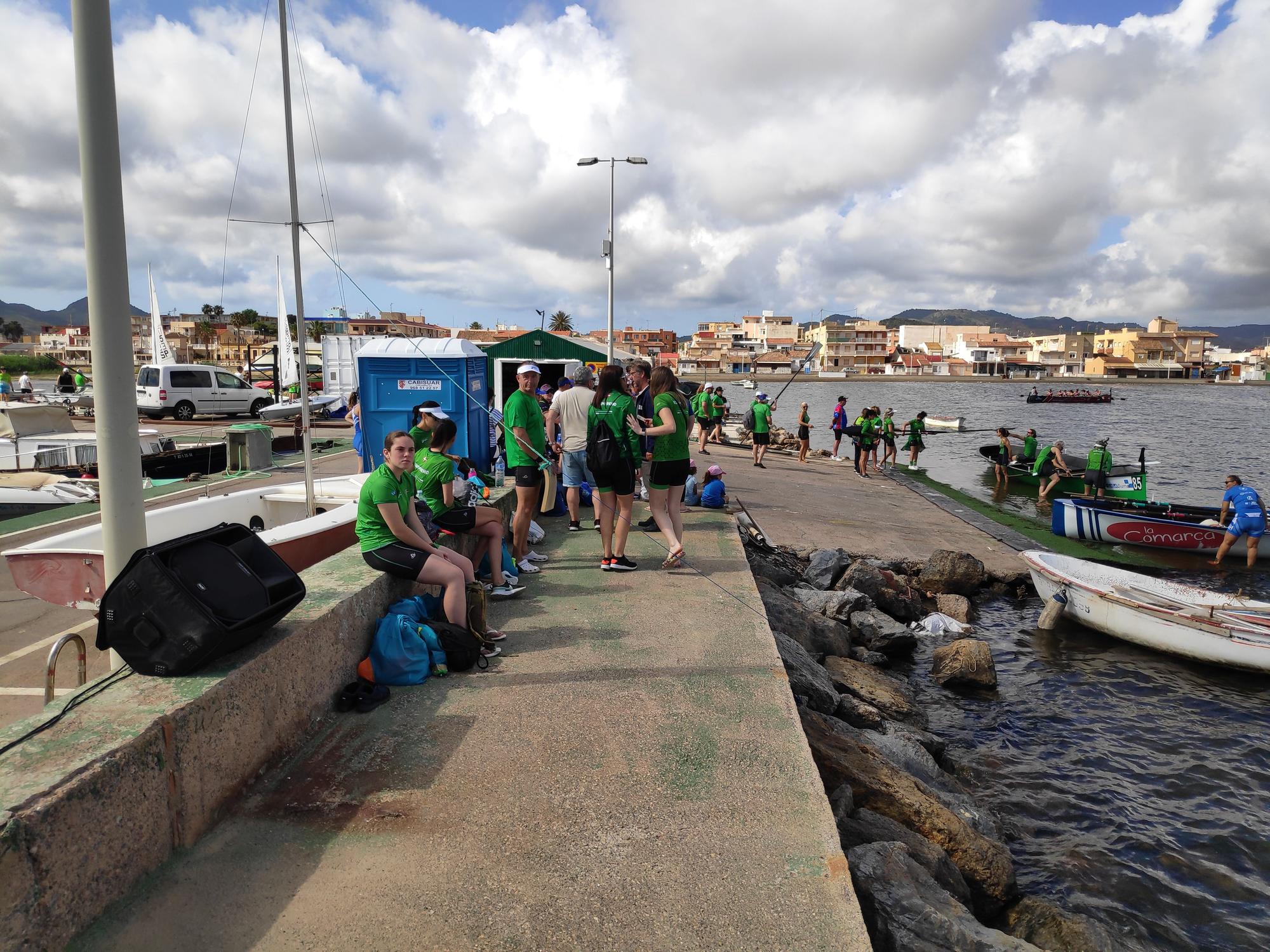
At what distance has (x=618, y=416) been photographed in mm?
6527

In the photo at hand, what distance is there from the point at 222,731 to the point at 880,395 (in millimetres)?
98717

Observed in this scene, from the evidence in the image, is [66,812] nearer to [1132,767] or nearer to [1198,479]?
[1132,767]

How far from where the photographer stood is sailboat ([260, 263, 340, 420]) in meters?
25.4

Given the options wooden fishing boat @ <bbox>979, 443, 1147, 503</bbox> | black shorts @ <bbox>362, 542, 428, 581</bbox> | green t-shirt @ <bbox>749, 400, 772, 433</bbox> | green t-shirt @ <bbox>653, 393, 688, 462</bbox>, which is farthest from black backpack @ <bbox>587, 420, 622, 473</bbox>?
wooden fishing boat @ <bbox>979, 443, 1147, 503</bbox>

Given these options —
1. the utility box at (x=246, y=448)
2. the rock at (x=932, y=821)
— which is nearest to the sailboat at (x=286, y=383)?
the utility box at (x=246, y=448)

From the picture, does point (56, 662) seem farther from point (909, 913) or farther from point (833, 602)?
point (833, 602)

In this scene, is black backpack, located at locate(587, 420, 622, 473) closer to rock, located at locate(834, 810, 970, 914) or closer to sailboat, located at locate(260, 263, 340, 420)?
rock, located at locate(834, 810, 970, 914)

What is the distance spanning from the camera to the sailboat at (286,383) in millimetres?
25422

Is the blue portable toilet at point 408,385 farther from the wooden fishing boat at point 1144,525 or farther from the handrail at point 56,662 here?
the wooden fishing boat at point 1144,525

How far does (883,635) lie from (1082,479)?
14.6m

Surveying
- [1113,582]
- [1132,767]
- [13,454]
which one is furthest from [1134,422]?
[13,454]

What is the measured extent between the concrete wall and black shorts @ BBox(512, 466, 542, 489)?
3173 millimetres

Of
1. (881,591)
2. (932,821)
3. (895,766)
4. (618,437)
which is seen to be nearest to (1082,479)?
(881,591)

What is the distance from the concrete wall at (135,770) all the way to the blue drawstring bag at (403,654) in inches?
20.2
